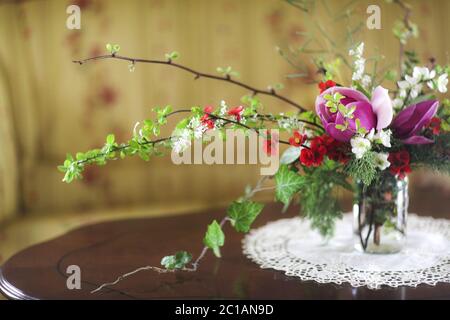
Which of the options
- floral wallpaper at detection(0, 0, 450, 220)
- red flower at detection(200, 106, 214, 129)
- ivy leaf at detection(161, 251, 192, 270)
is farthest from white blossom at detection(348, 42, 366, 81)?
floral wallpaper at detection(0, 0, 450, 220)

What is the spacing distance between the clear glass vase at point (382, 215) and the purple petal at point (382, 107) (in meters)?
0.16

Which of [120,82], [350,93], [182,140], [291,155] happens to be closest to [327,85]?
[350,93]

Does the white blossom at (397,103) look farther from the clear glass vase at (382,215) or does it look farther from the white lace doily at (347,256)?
the white lace doily at (347,256)

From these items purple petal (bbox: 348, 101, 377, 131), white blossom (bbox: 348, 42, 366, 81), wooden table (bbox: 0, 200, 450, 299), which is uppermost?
white blossom (bbox: 348, 42, 366, 81)

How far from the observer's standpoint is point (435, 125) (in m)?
0.96

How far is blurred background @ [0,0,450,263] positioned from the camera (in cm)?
214

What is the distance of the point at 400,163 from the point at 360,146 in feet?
0.37

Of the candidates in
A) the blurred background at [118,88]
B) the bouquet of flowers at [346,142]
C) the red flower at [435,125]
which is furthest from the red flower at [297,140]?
the blurred background at [118,88]

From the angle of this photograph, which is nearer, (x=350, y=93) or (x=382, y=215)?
(x=350, y=93)

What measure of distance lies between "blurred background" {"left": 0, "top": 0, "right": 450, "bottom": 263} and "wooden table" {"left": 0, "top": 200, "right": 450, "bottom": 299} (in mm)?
875

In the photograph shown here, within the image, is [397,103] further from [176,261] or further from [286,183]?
[176,261]

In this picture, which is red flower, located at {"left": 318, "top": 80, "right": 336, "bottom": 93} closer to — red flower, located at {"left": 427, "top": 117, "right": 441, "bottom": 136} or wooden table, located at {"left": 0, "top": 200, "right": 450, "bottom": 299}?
red flower, located at {"left": 427, "top": 117, "right": 441, "bottom": 136}

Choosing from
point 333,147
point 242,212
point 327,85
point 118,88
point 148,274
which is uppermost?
point 118,88

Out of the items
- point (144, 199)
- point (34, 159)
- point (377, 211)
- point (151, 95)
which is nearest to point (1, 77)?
point (34, 159)
